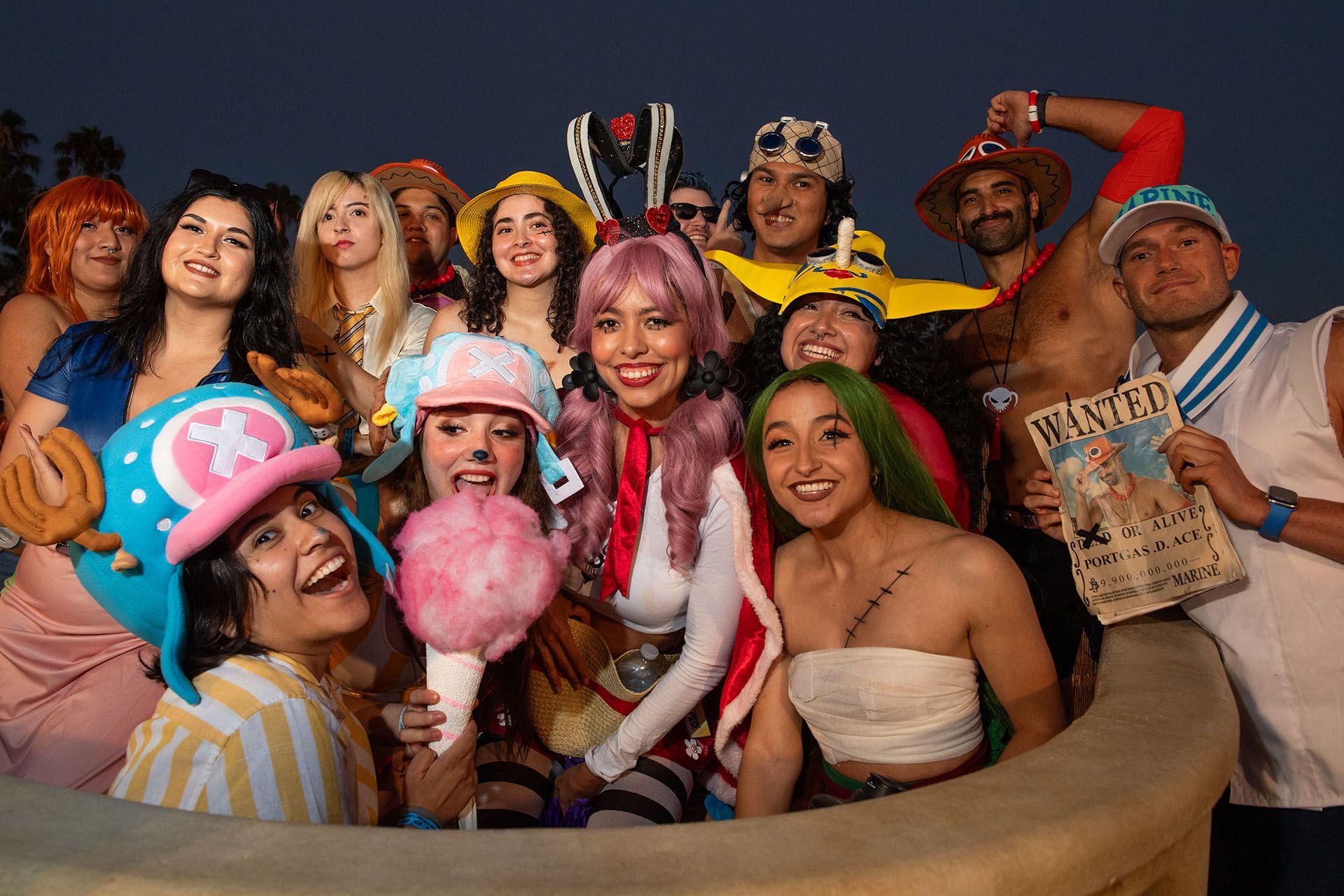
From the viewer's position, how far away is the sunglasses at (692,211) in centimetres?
580

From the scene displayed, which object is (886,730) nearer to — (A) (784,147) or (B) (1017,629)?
(B) (1017,629)

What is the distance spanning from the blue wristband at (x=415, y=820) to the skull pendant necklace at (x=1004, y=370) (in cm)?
310

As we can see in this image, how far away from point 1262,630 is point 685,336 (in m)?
1.89

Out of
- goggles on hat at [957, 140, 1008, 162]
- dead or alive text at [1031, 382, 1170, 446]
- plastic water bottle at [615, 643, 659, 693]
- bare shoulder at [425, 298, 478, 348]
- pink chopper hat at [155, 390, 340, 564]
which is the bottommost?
plastic water bottle at [615, 643, 659, 693]

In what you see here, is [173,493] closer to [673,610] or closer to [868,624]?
[673,610]

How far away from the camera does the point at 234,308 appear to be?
10.9ft

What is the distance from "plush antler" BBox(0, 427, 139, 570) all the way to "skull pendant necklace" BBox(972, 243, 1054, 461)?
3639 millimetres

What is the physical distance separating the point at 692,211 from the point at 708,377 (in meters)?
2.95

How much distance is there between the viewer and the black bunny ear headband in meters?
3.67

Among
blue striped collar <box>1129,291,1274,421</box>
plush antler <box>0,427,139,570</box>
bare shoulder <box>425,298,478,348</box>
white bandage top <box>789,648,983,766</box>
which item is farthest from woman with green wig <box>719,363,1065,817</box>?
bare shoulder <box>425,298,478,348</box>

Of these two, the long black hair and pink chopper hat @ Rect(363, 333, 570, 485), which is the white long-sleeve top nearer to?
pink chopper hat @ Rect(363, 333, 570, 485)

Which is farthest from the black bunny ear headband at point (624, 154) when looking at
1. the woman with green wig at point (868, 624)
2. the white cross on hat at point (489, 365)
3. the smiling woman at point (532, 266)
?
the woman with green wig at point (868, 624)

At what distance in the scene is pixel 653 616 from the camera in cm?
310

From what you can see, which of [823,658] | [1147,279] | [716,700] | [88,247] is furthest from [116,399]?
[1147,279]
